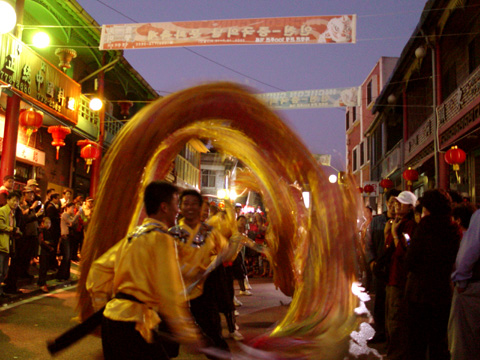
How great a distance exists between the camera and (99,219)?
3438 millimetres

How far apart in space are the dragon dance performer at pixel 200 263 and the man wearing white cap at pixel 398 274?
172 centimetres

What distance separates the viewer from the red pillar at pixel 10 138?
37.9ft

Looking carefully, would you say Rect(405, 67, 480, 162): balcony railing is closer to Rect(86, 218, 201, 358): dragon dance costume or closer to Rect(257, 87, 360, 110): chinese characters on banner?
Rect(257, 87, 360, 110): chinese characters on banner

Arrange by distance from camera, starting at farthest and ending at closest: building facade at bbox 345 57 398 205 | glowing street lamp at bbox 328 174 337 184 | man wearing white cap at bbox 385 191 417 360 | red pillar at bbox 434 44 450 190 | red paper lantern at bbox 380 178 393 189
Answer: building facade at bbox 345 57 398 205
red paper lantern at bbox 380 178 393 189
red pillar at bbox 434 44 450 190
man wearing white cap at bbox 385 191 417 360
glowing street lamp at bbox 328 174 337 184

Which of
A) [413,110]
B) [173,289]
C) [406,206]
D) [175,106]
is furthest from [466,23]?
[173,289]

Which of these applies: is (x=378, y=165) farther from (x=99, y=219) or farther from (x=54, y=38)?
(x=99, y=219)

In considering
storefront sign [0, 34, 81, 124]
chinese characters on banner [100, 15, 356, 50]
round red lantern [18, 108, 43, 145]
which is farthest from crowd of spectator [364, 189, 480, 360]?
storefront sign [0, 34, 81, 124]

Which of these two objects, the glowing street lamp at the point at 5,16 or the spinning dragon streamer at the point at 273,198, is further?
the glowing street lamp at the point at 5,16

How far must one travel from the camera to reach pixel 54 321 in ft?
22.0

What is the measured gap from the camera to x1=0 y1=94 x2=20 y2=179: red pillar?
37.9 ft

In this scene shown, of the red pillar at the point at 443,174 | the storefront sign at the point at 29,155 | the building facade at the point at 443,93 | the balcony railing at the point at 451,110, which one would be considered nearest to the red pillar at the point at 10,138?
the storefront sign at the point at 29,155

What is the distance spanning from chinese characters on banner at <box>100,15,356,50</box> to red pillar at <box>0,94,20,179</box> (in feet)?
11.2

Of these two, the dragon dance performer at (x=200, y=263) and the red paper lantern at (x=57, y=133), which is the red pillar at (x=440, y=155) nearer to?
the red paper lantern at (x=57, y=133)

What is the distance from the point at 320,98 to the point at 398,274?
7.51m
